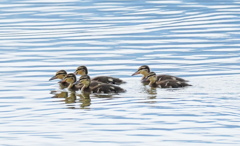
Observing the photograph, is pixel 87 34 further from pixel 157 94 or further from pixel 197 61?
pixel 157 94

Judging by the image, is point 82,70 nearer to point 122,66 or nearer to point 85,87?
point 85,87

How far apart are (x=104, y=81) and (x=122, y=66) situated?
189cm

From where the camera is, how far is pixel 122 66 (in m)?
17.2

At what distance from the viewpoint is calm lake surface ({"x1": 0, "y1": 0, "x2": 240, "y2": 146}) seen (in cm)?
1136

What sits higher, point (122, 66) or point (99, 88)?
point (122, 66)

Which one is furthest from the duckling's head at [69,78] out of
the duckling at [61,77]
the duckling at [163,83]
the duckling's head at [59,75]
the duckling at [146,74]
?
the duckling at [163,83]

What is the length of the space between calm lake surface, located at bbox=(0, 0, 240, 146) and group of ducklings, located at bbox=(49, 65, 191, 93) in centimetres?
19

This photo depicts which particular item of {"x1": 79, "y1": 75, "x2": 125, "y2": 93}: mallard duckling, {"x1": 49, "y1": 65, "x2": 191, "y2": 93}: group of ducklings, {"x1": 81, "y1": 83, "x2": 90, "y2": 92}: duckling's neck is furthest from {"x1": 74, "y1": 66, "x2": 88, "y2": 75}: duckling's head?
{"x1": 81, "y1": 83, "x2": 90, "y2": 92}: duckling's neck

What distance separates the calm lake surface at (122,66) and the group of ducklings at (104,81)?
188 millimetres

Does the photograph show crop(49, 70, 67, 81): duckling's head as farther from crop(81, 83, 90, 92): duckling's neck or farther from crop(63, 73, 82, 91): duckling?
crop(81, 83, 90, 92): duckling's neck

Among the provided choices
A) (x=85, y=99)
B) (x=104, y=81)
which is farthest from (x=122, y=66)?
(x=85, y=99)

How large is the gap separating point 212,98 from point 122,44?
7.20m

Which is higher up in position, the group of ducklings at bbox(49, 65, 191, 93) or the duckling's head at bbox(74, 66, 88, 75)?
the duckling's head at bbox(74, 66, 88, 75)

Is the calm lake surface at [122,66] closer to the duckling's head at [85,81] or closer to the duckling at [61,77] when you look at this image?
the duckling at [61,77]
